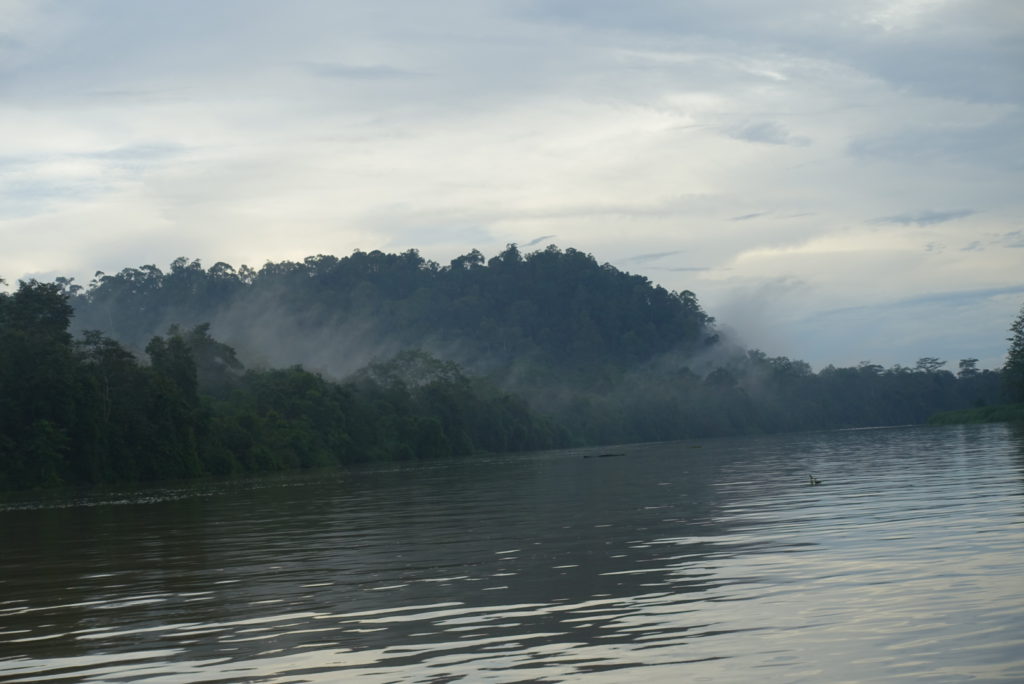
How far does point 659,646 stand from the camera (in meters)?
12.3

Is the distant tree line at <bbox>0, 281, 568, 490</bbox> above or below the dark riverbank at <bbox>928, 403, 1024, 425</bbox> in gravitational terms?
above

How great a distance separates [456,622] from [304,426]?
101 m

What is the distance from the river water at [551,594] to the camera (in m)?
11.8

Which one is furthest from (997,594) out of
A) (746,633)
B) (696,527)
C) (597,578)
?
(696,527)

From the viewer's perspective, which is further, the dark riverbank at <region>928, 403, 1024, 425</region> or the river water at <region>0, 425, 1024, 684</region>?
the dark riverbank at <region>928, 403, 1024, 425</region>

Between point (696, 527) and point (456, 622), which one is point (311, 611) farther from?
point (696, 527)

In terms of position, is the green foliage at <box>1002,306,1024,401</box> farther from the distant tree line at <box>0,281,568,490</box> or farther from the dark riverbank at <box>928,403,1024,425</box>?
the distant tree line at <box>0,281,568,490</box>

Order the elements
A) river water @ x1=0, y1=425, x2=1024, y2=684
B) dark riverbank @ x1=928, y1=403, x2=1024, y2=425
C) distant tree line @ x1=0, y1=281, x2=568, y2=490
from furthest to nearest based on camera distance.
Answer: dark riverbank @ x1=928, y1=403, x2=1024, y2=425 → distant tree line @ x1=0, y1=281, x2=568, y2=490 → river water @ x1=0, y1=425, x2=1024, y2=684

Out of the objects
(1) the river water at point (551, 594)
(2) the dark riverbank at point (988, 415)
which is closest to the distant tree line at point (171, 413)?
(1) the river water at point (551, 594)

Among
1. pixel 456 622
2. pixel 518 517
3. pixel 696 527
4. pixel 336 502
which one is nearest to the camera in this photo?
pixel 456 622

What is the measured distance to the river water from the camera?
38.8ft

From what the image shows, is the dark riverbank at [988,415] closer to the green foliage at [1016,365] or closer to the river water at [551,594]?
the green foliage at [1016,365]

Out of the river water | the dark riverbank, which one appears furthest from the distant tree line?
the dark riverbank

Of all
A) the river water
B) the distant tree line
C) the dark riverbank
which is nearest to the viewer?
the river water
